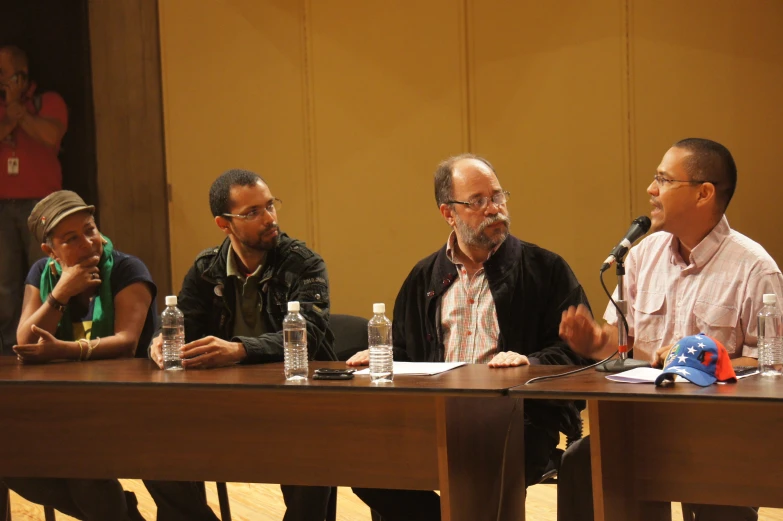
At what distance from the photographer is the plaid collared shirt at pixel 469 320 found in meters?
3.13

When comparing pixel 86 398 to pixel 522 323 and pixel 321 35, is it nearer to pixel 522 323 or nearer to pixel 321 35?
pixel 522 323

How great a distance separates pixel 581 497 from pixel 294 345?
920mm

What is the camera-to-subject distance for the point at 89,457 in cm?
289

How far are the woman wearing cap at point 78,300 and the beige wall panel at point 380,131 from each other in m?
2.80

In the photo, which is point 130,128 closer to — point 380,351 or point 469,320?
point 469,320

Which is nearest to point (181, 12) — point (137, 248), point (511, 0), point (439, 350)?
point (137, 248)

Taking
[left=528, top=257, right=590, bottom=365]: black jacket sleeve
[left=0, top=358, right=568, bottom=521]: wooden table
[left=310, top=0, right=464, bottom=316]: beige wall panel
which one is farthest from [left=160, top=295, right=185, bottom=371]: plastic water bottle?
[left=310, top=0, right=464, bottom=316]: beige wall panel

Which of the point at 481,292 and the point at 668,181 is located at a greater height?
the point at 668,181

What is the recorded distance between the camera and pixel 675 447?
2365mm

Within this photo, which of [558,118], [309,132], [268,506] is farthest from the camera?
[309,132]

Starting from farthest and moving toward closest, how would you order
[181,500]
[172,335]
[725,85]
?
[725,85] < [181,500] < [172,335]

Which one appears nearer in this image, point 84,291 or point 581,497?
point 581,497

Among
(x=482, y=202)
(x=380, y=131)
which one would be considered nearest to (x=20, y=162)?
(x=380, y=131)

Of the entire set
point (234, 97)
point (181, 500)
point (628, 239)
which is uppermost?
point (234, 97)
